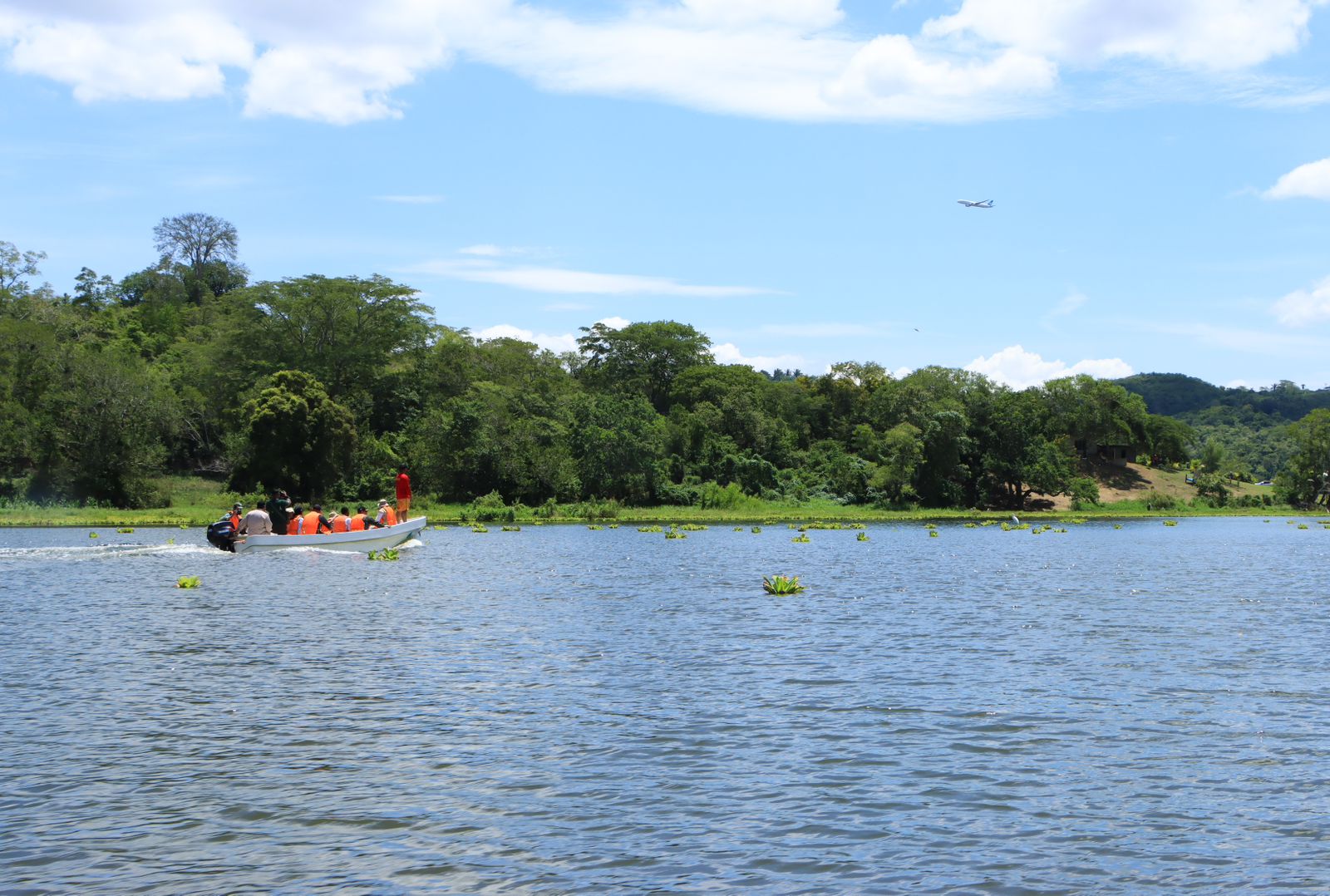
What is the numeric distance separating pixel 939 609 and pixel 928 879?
67.3ft

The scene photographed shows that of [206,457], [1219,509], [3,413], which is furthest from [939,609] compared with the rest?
[1219,509]

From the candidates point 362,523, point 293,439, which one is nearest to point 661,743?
point 362,523

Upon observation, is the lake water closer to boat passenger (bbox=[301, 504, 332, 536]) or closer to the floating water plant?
the floating water plant

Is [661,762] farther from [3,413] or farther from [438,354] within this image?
[438,354]

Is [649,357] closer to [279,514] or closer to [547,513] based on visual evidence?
[547,513]

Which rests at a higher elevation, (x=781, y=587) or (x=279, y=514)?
(x=279, y=514)

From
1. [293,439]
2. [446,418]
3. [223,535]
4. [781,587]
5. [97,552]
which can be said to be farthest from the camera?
[446,418]

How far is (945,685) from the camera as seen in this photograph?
62.1 ft

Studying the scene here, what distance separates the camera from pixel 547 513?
82.9m

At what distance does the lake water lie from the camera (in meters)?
10.6

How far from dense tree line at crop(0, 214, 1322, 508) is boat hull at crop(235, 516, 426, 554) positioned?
36.1m

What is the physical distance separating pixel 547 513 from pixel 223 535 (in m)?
37.6

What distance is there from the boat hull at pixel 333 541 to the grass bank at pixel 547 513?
2315 cm

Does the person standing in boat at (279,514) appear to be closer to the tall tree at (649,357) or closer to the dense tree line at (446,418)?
the dense tree line at (446,418)
